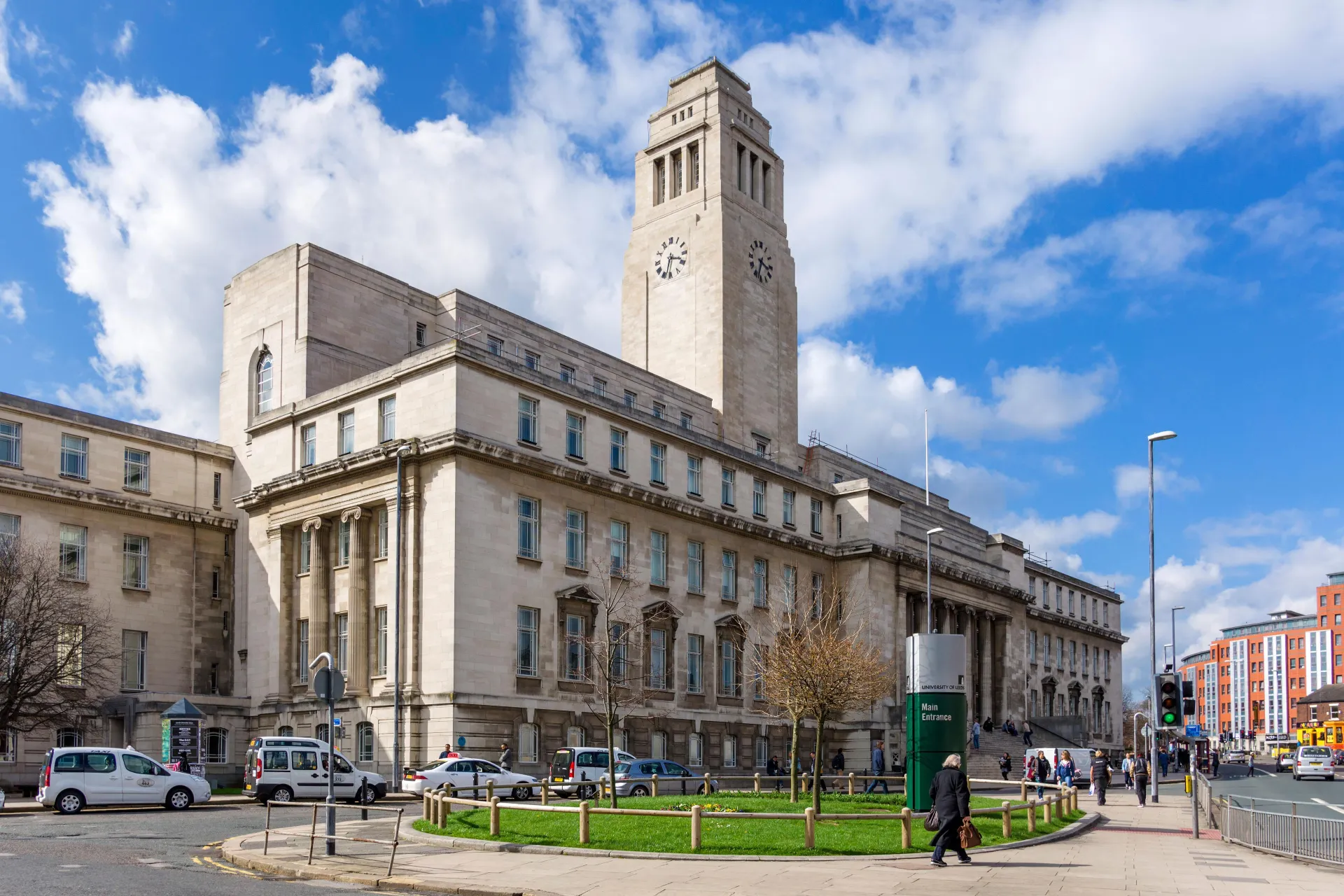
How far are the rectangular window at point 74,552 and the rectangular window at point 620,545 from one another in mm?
22375

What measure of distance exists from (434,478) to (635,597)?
11248 mm

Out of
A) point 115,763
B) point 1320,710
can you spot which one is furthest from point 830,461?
point 1320,710

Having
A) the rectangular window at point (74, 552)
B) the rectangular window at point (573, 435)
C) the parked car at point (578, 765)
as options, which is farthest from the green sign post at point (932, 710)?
the rectangular window at point (74, 552)

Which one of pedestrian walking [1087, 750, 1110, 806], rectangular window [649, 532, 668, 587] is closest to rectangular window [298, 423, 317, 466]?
→ rectangular window [649, 532, 668, 587]

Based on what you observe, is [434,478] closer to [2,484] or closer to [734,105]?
[2,484]

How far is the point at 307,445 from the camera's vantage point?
5559cm

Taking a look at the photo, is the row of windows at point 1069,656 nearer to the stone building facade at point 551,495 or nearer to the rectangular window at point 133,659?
the stone building facade at point 551,495

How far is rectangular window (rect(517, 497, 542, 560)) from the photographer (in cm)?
5103

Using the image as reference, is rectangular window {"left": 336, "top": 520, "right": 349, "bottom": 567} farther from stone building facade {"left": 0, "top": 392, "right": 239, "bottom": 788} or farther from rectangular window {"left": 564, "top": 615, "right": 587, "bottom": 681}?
rectangular window {"left": 564, "top": 615, "right": 587, "bottom": 681}

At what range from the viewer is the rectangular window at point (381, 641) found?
4991cm

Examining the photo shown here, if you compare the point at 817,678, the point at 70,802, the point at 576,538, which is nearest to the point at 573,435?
the point at 576,538

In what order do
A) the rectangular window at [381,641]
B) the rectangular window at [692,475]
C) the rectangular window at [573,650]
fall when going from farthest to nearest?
1. the rectangular window at [692,475]
2. the rectangular window at [573,650]
3. the rectangular window at [381,641]

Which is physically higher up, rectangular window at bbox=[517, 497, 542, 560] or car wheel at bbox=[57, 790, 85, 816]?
rectangular window at bbox=[517, 497, 542, 560]

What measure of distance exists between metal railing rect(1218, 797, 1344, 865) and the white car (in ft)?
89.3
